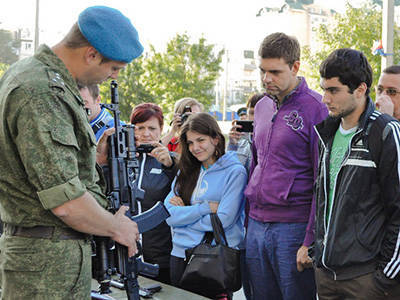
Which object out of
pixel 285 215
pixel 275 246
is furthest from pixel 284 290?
pixel 285 215

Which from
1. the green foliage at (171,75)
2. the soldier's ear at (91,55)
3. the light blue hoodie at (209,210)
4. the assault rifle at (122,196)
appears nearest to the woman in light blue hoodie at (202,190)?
the light blue hoodie at (209,210)

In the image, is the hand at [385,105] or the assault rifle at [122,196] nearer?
the assault rifle at [122,196]

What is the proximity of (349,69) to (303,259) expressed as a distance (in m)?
1.13

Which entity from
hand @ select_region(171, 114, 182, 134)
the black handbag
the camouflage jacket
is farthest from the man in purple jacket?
hand @ select_region(171, 114, 182, 134)

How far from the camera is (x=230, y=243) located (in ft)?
11.4

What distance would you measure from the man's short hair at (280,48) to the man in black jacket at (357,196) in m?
0.42

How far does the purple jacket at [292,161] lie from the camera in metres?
3.06

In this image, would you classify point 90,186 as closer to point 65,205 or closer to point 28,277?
point 65,205

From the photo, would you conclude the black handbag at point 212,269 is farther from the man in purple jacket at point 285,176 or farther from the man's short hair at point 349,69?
the man's short hair at point 349,69

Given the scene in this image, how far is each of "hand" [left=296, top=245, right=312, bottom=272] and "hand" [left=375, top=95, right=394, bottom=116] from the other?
1.18 meters

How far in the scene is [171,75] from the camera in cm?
2473

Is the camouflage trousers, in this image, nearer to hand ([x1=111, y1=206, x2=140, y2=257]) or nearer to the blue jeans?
hand ([x1=111, y1=206, x2=140, y2=257])

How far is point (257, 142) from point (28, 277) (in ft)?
5.99

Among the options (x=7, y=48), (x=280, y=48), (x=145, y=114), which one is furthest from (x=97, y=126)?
(x=7, y=48)
